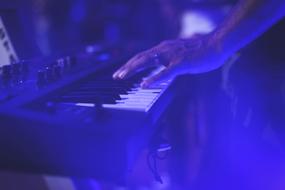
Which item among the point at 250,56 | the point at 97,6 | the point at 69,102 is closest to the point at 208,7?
the point at 97,6

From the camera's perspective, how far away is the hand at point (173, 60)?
2.34 ft

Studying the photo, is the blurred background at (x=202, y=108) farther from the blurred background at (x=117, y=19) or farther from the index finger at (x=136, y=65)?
the index finger at (x=136, y=65)

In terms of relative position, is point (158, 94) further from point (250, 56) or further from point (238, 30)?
point (250, 56)

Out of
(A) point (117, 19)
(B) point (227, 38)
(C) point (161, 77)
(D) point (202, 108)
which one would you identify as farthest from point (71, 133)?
(A) point (117, 19)

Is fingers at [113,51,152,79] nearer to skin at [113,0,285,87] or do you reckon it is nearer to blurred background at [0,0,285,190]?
skin at [113,0,285,87]

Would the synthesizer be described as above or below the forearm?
below

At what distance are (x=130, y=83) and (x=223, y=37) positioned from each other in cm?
26

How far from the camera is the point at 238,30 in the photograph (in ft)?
2.32

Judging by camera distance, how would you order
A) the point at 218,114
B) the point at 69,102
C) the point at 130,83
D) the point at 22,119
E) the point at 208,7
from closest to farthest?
the point at 22,119 < the point at 69,102 < the point at 130,83 < the point at 218,114 < the point at 208,7

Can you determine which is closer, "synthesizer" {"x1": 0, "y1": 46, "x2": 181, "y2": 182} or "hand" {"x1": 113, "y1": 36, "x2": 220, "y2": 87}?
"synthesizer" {"x1": 0, "y1": 46, "x2": 181, "y2": 182}

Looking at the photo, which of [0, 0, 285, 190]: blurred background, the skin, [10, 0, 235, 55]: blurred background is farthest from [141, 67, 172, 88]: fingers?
[10, 0, 235, 55]: blurred background

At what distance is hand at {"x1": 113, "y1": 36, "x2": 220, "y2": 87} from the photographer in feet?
2.34

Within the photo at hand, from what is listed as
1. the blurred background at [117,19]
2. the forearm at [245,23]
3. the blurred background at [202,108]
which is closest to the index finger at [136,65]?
the forearm at [245,23]

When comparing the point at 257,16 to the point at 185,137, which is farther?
the point at 185,137
